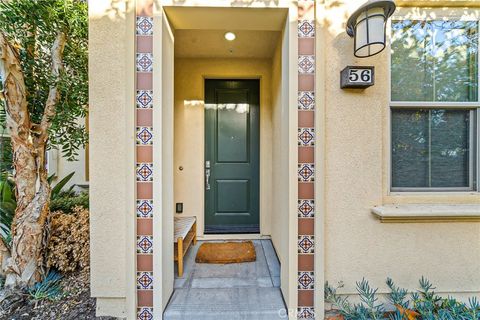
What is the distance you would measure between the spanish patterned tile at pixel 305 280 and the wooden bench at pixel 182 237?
107cm

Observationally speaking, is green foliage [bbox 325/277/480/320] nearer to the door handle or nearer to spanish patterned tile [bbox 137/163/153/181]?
spanish patterned tile [bbox 137/163/153/181]

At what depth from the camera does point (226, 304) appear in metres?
1.77

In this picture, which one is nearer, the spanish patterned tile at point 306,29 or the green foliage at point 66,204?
the spanish patterned tile at point 306,29

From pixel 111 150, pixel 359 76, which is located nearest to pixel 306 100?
pixel 359 76

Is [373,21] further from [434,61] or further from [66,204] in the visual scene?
[66,204]

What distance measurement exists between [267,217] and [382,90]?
1899mm

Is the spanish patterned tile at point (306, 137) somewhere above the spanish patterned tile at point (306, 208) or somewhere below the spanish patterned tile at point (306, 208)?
above

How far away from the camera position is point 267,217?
2967mm

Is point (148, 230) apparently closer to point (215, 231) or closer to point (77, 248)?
point (77, 248)

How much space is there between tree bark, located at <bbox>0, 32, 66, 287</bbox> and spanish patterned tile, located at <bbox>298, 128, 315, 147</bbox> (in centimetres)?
205

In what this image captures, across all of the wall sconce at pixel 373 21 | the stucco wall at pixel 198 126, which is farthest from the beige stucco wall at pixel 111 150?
the wall sconce at pixel 373 21

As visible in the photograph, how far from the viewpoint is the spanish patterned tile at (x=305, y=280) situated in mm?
1710

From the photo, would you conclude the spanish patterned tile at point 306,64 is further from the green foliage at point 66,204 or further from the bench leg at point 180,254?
the green foliage at point 66,204

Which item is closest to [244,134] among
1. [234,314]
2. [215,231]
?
[215,231]
